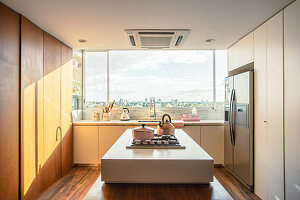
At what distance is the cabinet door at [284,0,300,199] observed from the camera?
198 cm

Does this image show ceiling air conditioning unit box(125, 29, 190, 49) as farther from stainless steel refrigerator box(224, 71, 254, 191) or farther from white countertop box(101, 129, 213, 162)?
white countertop box(101, 129, 213, 162)

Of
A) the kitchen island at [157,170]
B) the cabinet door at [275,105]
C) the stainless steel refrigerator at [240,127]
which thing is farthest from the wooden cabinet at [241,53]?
the kitchen island at [157,170]

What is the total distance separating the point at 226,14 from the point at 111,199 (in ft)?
7.60

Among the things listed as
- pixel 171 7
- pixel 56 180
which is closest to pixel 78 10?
pixel 171 7

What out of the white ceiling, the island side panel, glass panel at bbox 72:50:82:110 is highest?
the white ceiling

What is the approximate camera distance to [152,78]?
14.7 feet

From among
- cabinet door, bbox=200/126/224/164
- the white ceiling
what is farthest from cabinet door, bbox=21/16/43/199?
cabinet door, bbox=200/126/224/164

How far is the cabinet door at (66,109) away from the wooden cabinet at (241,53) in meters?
3.06

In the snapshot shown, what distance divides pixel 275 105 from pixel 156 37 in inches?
73.0

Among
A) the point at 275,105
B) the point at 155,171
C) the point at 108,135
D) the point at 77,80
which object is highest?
the point at 77,80

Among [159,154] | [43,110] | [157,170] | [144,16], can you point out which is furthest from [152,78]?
[157,170]

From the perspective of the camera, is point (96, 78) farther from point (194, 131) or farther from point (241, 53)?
point (241, 53)

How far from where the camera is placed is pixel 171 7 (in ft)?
7.20

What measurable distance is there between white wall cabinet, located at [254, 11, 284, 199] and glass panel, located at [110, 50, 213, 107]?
164cm
